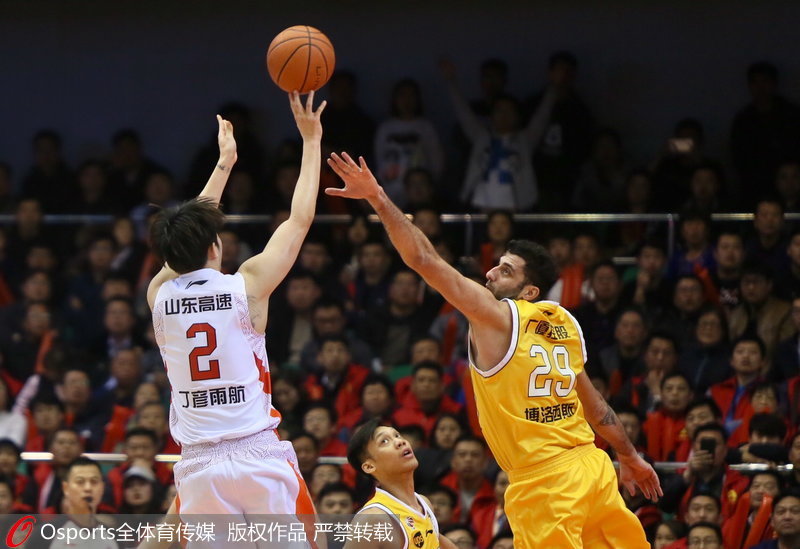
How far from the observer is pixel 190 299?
19.6 ft

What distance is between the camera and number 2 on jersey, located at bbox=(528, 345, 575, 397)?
21.5ft

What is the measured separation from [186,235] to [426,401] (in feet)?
15.6

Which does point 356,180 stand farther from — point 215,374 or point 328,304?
point 328,304

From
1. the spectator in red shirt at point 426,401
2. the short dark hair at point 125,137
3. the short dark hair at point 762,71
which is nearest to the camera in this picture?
the spectator in red shirt at point 426,401

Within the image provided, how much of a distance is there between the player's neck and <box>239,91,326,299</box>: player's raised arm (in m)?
1.27

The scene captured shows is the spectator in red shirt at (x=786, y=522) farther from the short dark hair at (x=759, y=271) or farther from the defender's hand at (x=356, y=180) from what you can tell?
the defender's hand at (x=356, y=180)

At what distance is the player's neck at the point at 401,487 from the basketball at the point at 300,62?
2037 mm

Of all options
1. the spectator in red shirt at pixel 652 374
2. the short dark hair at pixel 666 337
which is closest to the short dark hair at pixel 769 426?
the spectator in red shirt at pixel 652 374

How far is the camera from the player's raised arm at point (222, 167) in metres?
6.55

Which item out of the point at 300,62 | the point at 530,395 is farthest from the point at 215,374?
the point at 300,62

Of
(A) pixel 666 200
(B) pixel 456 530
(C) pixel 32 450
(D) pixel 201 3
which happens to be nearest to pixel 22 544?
(C) pixel 32 450

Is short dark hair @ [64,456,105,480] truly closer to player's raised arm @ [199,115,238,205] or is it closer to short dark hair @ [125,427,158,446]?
short dark hair @ [125,427,158,446]

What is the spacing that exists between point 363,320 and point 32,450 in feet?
9.31

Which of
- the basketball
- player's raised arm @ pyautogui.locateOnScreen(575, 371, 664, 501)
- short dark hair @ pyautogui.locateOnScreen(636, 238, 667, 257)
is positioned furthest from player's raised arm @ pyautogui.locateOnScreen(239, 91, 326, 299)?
short dark hair @ pyautogui.locateOnScreen(636, 238, 667, 257)
